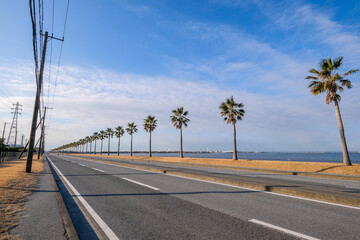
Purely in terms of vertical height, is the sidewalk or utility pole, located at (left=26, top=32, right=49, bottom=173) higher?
utility pole, located at (left=26, top=32, right=49, bottom=173)

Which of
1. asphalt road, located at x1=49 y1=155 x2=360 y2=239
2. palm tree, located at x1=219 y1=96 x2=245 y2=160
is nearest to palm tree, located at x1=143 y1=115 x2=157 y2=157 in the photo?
palm tree, located at x1=219 y1=96 x2=245 y2=160

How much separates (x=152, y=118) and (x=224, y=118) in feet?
90.9

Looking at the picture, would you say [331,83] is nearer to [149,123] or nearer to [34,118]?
[34,118]

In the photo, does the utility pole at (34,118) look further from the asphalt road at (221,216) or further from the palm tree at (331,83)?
the palm tree at (331,83)

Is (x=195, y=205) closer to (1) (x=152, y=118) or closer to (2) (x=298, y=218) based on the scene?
(2) (x=298, y=218)

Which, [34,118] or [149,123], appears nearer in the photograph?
[34,118]

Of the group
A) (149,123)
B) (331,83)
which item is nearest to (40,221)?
(331,83)

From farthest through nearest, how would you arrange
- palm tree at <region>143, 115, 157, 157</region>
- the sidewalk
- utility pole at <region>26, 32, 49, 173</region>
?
1. palm tree at <region>143, 115, 157, 157</region>
2. utility pole at <region>26, 32, 49, 173</region>
3. the sidewalk

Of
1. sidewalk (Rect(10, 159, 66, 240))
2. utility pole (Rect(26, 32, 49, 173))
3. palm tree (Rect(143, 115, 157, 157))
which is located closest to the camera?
sidewalk (Rect(10, 159, 66, 240))

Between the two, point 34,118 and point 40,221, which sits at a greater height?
point 34,118

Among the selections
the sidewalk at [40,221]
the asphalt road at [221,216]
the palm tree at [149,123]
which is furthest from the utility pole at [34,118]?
the palm tree at [149,123]

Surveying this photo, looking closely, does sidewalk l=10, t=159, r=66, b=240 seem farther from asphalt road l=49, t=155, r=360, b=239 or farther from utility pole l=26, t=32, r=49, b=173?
utility pole l=26, t=32, r=49, b=173

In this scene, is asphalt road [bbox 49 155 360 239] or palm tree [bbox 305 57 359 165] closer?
asphalt road [bbox 49 155 360 239]

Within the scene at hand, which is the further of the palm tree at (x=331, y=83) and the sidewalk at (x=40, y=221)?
the palm tree at (x=331, y=83)
